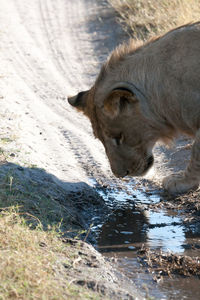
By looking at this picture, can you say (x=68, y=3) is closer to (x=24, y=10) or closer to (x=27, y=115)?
(x=24, y=10)

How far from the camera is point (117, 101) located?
5.36 meters

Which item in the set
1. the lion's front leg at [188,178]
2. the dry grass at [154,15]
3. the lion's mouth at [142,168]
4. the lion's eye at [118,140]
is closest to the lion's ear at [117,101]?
the lion's eye at [118,140]

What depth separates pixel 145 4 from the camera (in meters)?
12.3

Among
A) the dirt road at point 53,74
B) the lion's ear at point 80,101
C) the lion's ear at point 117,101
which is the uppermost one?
the lion's ear at point 117,101

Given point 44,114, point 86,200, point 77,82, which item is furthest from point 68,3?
point 86,200

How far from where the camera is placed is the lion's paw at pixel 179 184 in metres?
5.38

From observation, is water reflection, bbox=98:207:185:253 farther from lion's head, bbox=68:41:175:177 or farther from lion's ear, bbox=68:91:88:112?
lion's ear, bbox=68:91:88:112

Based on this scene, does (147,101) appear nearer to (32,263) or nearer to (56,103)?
(32,263)

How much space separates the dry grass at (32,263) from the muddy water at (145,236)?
1.79 ft

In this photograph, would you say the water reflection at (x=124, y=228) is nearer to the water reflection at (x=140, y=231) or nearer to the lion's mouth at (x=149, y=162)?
the water reflection at (x=140, y=231)

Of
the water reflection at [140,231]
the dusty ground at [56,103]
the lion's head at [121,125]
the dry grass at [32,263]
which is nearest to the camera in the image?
the dry grass at [32,263]

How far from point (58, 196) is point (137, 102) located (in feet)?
3.76

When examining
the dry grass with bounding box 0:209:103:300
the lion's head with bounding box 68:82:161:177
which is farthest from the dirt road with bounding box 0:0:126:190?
the dry grass with bounding box 0:209:103:300

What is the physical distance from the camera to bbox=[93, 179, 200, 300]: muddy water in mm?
4164
